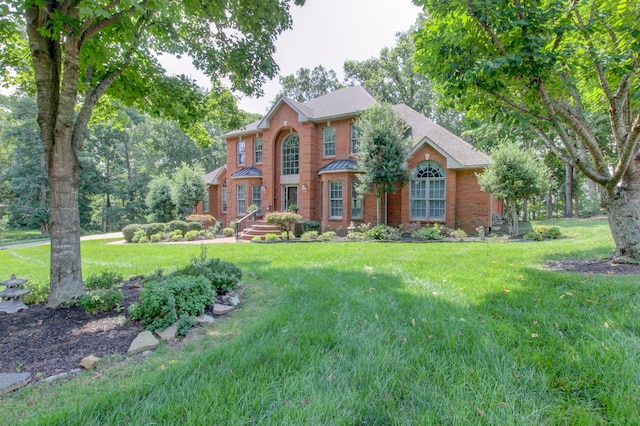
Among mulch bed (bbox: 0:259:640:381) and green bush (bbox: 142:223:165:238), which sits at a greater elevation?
green bush (bbox: 142:223:165:238)

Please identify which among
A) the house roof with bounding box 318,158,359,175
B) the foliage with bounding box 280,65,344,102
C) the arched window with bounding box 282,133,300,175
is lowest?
the house roof with bounding box 318,158,359,175

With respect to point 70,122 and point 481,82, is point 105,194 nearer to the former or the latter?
point 70,122

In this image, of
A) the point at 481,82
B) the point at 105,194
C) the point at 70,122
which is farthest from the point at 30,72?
the point at 105,194

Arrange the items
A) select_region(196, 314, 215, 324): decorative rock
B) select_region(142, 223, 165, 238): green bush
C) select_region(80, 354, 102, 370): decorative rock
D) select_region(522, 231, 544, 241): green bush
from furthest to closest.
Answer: select_region(142, 223, 165, 238): green bush < select_region(522, 231, 544, 241): green bush < select_region(196, 314, 215, 324): decorative rock < select_region(80, 354, 102, 370): decorative rock

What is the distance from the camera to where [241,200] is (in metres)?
19.8

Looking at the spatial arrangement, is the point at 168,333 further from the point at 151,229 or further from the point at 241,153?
the point at 241,153

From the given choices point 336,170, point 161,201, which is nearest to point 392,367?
point 336,170

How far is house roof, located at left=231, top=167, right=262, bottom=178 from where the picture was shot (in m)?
19.0

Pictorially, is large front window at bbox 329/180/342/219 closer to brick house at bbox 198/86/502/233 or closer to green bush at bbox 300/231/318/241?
brick house at bbox 198/86/502/233

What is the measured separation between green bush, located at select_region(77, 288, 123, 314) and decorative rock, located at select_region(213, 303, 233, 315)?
1.23 m

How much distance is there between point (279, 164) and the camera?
18.5 metres

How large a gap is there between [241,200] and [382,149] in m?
10.3

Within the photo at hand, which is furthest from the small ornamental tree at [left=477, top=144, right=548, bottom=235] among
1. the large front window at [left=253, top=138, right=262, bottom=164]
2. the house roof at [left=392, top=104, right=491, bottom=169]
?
the large front window at [left=253, top=138, right=262, bottom=164]

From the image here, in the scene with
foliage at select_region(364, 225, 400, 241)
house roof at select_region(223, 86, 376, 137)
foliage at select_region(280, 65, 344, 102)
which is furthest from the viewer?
foliage at select_region(280, 65, 344, 102)
